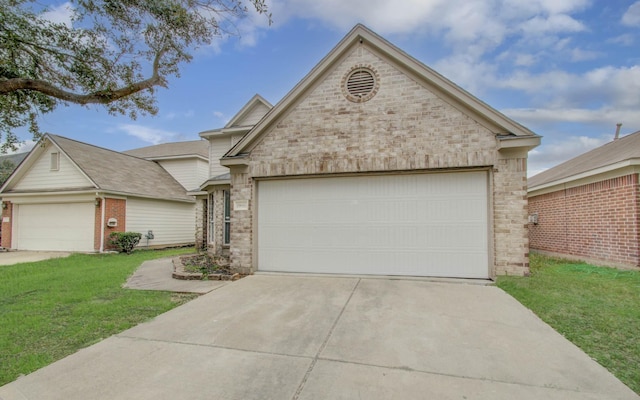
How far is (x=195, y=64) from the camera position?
7.57 m

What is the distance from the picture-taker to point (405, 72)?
285 inches

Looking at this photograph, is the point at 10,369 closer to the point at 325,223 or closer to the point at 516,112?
the point at 325,223

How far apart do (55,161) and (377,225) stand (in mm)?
16606

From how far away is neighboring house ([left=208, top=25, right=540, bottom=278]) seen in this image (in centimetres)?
671

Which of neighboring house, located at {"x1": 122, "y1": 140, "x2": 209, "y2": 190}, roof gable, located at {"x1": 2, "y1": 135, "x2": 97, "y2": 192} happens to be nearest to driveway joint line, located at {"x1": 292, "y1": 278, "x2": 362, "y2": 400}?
roof gable, located at {"x1": 2, "y1": 135, "x2": 97, "y2": 192}

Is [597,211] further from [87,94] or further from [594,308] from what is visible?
[87,94]

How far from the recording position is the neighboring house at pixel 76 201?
47.2ft

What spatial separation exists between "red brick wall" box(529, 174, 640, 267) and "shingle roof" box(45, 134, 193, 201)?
A: 59.9 ft

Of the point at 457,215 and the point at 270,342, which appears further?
the point at 457,215

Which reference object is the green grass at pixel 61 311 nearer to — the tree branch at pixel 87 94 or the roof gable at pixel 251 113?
the tree branch at pixel 87 94

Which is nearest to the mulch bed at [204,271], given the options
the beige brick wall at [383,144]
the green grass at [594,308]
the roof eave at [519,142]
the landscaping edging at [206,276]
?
the landscaping edging at [206,276]

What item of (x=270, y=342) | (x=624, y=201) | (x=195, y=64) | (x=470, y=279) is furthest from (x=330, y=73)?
(x=624, y=201)

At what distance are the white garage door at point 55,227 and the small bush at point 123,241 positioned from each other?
1154 millimetres

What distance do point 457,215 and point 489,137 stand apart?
1.83 meters
